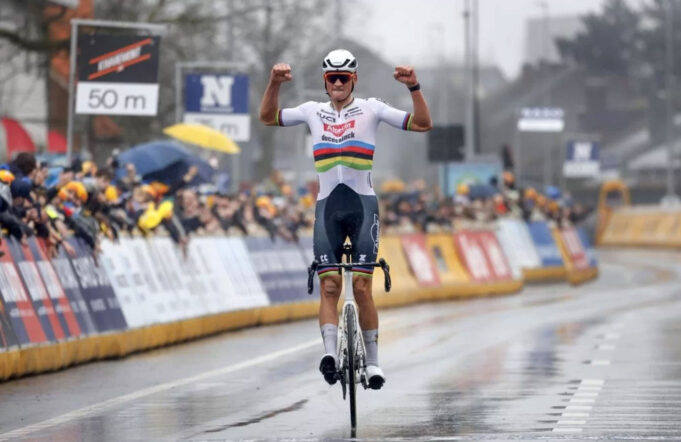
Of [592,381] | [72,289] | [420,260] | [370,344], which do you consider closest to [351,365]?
[370,344]

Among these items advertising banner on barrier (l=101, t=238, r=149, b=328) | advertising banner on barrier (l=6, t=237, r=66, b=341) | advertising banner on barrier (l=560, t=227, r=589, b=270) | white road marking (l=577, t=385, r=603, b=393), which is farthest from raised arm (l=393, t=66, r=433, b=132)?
advertising banner on barrier (l=560, t=227, r=589, b=270)

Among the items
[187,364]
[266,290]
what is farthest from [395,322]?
[187,364]

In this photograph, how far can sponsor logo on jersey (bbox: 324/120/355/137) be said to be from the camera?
12523 millimetres

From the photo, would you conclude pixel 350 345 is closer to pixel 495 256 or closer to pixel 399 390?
pixel 399 390

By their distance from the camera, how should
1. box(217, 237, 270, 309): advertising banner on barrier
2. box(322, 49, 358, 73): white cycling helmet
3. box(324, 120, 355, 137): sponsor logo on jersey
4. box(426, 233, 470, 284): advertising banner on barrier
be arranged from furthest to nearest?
box(426, 233, 470, 284): advertising banner on barrier < box(217, 237, 270, 309): advertising banner on barrier < box(324, 120, 355, 137): sponsor logo on jersey < box(322, 49, 358, 73): white cycling helmet

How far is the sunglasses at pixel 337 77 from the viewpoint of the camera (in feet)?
40.6

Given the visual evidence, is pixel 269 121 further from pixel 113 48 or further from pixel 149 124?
pixel 149 124

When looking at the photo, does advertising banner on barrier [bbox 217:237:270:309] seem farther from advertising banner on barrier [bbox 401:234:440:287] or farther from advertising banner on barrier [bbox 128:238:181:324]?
advertising banner on barrier [bbox 401:234:440:287]

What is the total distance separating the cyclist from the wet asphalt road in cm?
75

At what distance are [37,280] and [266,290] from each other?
Answer: 9550 millimetres

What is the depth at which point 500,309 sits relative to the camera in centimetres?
3122

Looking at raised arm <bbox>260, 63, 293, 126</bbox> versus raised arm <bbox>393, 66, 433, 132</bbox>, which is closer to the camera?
raised arm <bbox>393, 66, 433, 132</bbox>

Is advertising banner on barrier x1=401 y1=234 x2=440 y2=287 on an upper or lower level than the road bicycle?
lower

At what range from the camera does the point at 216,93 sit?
31.8 metres
